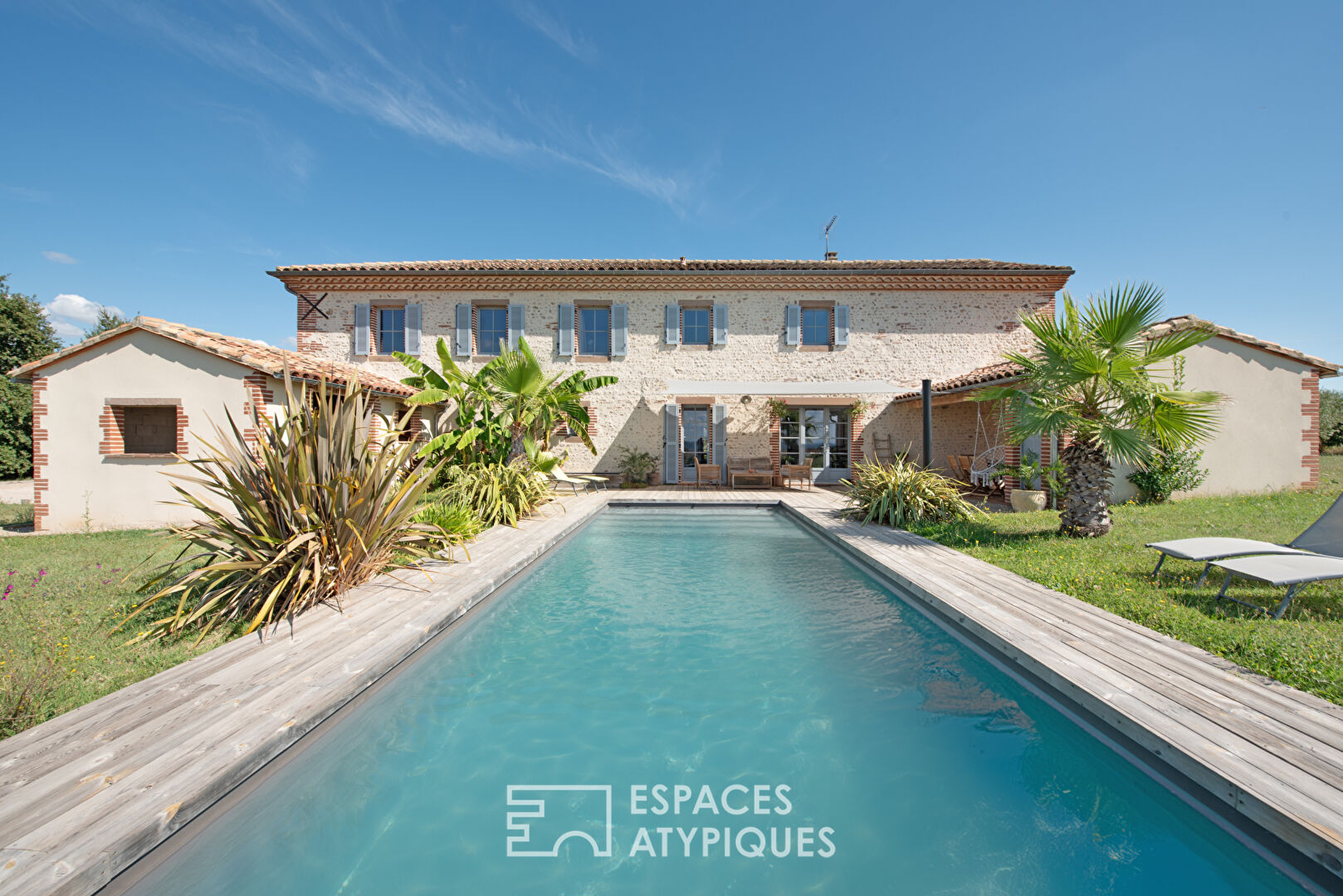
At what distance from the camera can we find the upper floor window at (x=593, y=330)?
1429 centimetres

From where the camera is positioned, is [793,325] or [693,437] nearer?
[793,325]

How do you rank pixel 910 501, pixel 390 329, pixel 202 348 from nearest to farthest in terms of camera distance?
pixel 202 348, pixel 910 501, pixel 390 329

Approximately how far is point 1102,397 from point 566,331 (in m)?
11.5

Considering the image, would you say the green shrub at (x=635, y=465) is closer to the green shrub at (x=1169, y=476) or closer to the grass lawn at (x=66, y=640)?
the grass lawn at (x=66, y=640)

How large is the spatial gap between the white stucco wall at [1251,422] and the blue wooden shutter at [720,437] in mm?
7971

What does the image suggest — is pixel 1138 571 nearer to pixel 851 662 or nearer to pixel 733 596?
pixel 851 662

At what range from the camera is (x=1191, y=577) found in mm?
4691

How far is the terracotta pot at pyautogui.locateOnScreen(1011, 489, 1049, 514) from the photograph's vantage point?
29.2 ft

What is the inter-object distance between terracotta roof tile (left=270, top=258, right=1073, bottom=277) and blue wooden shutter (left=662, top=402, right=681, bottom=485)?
3787 mm

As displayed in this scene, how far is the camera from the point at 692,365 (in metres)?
14.1

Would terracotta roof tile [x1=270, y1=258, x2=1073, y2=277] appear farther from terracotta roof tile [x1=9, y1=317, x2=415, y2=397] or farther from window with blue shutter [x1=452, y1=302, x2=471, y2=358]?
terracotta roof tile [x1=9, y1=317, x2=415, y2=397]

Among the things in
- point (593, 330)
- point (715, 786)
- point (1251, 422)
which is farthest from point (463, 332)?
point (1251, 422)

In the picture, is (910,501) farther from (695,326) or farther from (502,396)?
(695,326)

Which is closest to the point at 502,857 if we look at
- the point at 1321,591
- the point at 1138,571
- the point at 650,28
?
the point at 1138,571
